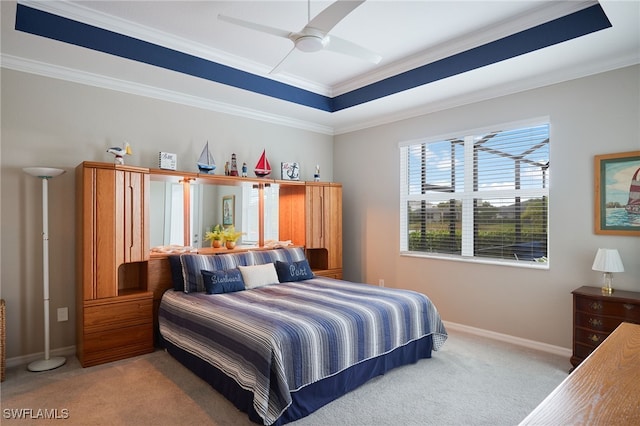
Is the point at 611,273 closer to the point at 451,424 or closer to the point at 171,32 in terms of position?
the point at 451,424

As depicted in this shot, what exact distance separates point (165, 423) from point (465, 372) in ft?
7.78

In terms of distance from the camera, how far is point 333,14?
2.28m

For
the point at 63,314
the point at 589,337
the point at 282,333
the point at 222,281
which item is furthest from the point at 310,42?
the point at 63,314

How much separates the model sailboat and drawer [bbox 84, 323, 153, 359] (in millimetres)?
1758

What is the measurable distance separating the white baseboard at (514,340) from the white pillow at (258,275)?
2199 mm

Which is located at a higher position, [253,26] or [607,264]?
[253,26]

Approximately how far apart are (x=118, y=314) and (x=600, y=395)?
3.66 metres

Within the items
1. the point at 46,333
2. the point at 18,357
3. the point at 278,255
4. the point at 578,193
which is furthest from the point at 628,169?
the point at 18,357

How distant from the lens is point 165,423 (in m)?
2.37

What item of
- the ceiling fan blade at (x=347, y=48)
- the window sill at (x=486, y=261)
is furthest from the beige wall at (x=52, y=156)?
the window sill at (x=486, y=261)

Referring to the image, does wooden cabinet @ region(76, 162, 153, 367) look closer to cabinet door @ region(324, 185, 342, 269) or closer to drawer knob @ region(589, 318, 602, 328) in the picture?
cabinet door @ region(324, 185, 342, 269)

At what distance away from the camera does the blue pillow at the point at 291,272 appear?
4188mm

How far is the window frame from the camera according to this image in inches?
149

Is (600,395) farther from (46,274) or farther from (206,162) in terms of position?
(206,162)
